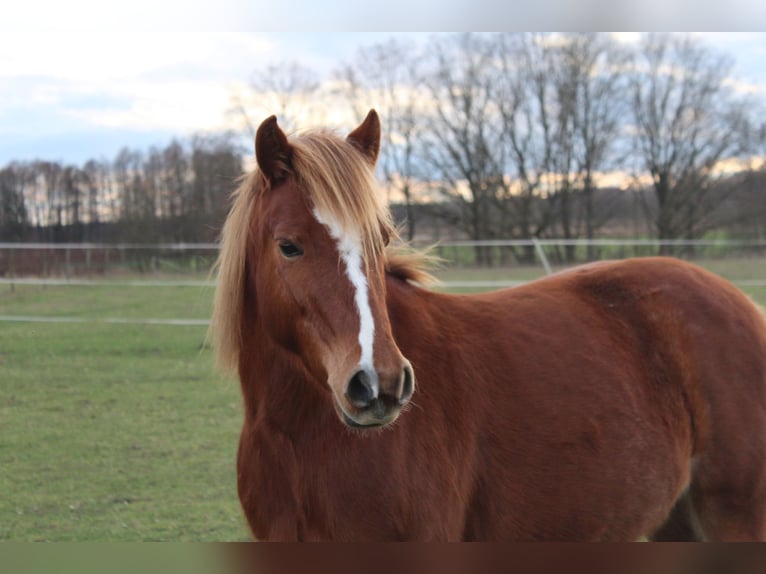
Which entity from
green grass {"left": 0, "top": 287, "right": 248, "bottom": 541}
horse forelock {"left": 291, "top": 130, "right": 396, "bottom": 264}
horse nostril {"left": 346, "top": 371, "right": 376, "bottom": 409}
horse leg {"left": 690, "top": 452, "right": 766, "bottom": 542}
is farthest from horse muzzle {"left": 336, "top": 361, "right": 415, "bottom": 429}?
horse leg {"left": 690, "top": 452, "right": 766, "bottom": 542}

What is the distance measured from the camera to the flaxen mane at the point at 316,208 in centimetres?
195

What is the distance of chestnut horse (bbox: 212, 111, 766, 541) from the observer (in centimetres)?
193

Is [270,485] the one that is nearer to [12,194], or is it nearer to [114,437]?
[114,437]

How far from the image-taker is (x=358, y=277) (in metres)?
1.88

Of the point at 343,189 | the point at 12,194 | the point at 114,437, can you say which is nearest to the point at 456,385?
the point at 343,189

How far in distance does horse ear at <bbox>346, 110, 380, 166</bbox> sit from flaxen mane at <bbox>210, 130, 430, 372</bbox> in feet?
0.25

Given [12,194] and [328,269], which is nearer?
[328,269]

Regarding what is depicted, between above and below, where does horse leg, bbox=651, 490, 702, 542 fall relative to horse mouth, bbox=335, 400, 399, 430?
below

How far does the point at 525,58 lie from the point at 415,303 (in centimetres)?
1187

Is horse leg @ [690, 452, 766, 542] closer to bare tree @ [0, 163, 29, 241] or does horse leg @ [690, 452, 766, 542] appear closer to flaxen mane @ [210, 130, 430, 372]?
flaxen mane @ [210, 130, 430, 372]

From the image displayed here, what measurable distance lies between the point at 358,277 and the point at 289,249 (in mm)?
231

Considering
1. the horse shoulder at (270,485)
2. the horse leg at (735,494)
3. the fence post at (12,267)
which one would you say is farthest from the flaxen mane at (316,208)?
the fence post at (12,267)

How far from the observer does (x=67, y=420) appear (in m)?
6.39

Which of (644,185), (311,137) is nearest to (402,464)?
(311,137)
